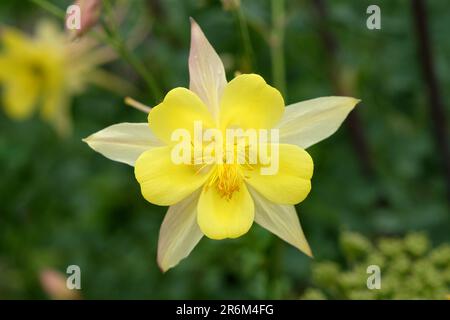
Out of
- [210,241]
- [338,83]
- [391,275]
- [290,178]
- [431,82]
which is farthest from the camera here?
[338,83]

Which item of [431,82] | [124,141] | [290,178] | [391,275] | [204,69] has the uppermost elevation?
[431,82]

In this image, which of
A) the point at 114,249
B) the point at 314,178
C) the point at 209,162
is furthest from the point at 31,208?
the point at 209,162

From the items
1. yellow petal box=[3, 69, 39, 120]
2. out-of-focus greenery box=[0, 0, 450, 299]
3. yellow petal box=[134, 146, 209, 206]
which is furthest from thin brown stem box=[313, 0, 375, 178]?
yellow petal box=[3, 69, 39, 120]

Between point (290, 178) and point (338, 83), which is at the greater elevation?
point (338, 83)

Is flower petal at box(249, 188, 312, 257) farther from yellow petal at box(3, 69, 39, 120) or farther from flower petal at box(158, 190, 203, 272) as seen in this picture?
yellow petal at box(3, 69, 39, 120)

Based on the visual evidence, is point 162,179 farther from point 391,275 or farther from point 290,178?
point 391,275

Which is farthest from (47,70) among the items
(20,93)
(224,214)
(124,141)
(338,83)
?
(224,214)
